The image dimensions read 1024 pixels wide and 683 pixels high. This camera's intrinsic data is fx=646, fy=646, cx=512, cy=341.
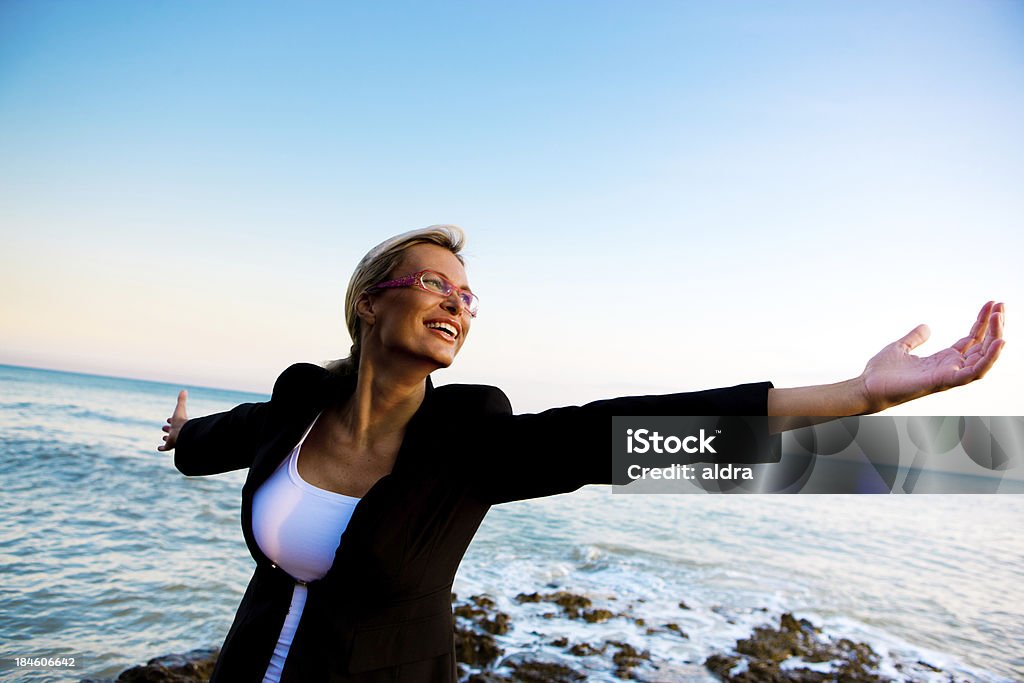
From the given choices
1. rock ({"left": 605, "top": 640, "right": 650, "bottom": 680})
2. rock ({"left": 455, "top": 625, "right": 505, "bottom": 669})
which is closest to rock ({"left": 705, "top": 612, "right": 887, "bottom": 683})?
rock ({"left": 605, "top": 640, "right": 650, "bottom": 680})

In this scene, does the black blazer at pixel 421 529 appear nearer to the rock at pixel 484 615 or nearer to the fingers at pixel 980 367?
the fingers at pixel 980 367

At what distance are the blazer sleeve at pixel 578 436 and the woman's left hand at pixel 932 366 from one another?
0.29m

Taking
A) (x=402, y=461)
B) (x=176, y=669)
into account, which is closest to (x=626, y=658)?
(x=176, y=669)

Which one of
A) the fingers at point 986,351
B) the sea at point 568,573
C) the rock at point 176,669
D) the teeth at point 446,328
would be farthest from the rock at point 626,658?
the fingers at point 986,351

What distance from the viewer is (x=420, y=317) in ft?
7.94

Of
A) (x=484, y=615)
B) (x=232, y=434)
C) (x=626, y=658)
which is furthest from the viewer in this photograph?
(x=484, y=615)

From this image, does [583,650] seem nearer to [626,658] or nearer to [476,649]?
[626,658]

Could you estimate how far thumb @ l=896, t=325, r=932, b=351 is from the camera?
1.84 m

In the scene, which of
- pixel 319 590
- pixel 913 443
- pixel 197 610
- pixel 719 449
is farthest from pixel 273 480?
pixel 197 610

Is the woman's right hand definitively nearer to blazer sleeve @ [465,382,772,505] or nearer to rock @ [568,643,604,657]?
blazer sleeve @ [465,382,772,505]

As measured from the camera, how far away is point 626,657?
275 inches

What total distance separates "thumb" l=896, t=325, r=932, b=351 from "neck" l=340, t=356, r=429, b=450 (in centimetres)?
155

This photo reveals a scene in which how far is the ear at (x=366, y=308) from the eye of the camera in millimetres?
2654

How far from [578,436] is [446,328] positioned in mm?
748
